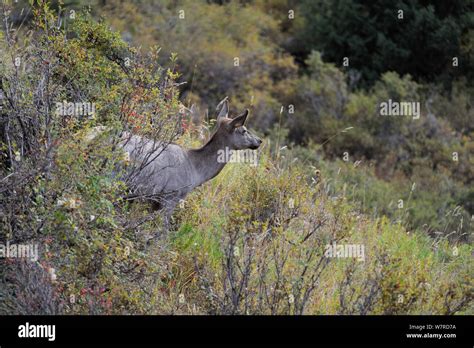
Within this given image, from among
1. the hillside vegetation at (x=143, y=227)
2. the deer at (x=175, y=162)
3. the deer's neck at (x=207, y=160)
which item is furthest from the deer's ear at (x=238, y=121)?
the hillside vegetation at (x=143, y=227)

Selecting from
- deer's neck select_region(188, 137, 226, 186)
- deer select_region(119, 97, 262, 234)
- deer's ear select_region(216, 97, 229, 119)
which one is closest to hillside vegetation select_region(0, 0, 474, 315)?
deer select_region(119, 97, 262, 234)

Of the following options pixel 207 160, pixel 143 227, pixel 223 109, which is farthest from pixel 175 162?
pixel 143 227

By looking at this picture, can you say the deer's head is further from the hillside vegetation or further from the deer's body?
the hillside vegetation

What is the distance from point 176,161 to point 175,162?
3 centimetres

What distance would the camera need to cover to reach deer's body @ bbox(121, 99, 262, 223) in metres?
9.16

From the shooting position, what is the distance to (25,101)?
8258mm

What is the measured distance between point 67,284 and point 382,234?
17.4 ft

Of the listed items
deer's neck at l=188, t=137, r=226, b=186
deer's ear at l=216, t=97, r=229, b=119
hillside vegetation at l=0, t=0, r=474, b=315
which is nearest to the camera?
hillside vegetation at l=0, t=0, r=474, b=315

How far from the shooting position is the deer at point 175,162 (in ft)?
30.0

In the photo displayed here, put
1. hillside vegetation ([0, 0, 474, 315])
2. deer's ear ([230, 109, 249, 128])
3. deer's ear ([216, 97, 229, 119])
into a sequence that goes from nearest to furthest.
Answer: hillside vegetation ([0, 0, 474, 315])
deer's ear ([230, 109, 249, 128])
deer's ear ([216, 97, 229, 119])
